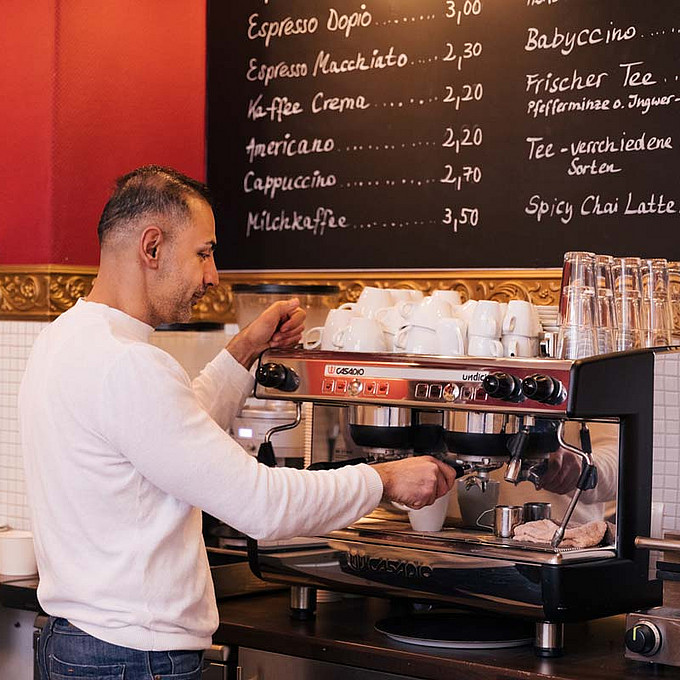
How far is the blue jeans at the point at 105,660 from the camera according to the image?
2076 millimetres

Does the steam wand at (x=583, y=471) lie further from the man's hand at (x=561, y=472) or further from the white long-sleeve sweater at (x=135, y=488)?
the white long-sleeve sweater at (x=135, y=488)

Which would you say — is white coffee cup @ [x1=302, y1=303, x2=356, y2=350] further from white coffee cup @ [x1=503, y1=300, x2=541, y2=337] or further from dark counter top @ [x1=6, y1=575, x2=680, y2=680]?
dark counter top @ [x1=6, y1=575, x2=680, y2=680]

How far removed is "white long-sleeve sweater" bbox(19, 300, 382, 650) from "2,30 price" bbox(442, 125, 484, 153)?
1154 millimetres

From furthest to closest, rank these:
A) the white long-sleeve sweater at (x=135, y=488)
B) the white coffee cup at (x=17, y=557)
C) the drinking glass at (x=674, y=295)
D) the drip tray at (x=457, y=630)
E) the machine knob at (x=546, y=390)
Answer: the white coffee cup at (x=17, y=557) < the drinking glass at (x=674, y=295) < the drip tray at (x=457, y=630) < the machine knob at (x=546, y=390) < the white long-sleeve sweater at (x=135, y=488)

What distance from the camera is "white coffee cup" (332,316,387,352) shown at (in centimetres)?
248

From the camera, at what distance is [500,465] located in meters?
2.33

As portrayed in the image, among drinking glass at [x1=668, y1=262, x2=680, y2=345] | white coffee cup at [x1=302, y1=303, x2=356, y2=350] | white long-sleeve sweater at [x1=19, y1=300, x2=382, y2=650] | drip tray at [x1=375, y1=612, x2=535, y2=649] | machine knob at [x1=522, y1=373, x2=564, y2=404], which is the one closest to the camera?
white long-sleeve sweater at [x1=19, y1=300, x2=382, y2=650]

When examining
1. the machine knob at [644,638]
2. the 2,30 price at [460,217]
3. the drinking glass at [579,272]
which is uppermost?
the 2,30 price at [460,217]

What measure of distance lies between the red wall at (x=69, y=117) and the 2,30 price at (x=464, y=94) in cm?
87

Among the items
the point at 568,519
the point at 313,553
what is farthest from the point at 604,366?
the point at 313,553

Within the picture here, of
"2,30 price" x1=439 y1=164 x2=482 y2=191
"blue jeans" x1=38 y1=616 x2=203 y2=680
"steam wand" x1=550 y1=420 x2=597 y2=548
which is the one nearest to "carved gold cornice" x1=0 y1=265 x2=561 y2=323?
"2,30 price" x1=439 y1=164 x2=482 y2=191

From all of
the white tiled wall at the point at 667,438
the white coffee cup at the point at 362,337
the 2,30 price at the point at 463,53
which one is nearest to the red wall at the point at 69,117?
the 2,30 price at the point at 463,53

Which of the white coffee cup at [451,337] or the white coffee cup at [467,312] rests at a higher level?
the white coffee cup at [467,312]

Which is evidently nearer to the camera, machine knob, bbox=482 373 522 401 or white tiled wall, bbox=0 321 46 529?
machine knob, bbox=482 373 522 401
